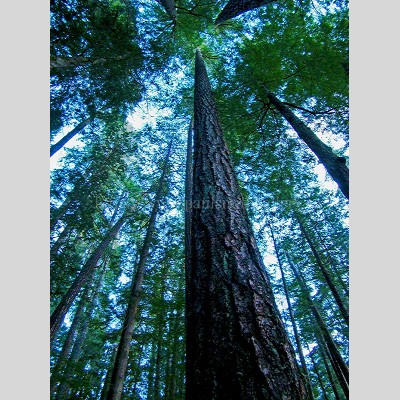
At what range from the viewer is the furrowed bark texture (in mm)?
1021

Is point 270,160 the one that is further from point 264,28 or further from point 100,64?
point 100,64

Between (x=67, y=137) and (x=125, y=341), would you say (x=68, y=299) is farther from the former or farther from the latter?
(x=67, y=137)

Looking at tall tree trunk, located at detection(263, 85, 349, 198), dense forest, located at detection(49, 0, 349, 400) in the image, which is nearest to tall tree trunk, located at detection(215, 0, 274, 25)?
dense forest, located at detection(49, 0, 349, 400)

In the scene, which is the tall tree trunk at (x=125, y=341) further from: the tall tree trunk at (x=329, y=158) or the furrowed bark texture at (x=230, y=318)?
the tall tree trunk at (x=329, y=158)

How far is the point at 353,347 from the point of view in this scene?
172 cm

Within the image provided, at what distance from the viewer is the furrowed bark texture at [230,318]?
102 cm

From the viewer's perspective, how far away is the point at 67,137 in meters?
9.22

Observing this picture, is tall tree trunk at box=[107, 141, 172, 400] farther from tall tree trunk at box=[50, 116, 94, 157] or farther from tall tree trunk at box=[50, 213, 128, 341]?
tall tree trunk at box=[50, 116, 94, 157]

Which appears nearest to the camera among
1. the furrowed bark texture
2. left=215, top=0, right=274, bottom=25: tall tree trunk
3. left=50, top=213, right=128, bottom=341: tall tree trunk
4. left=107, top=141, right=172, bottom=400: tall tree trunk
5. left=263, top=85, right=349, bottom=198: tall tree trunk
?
the furrowed bark texture

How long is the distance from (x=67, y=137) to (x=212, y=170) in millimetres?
8706

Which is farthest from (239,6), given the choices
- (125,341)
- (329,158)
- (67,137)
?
(125,341)

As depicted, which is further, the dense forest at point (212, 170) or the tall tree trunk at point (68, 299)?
the tall tree trunk at point (68, 299)

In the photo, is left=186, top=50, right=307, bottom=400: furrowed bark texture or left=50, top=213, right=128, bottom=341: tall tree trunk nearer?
left=186, top=50, right=307, bottom=400: furrowed bark texture

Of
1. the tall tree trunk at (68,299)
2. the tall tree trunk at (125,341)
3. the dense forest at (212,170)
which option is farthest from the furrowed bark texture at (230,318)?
the tall tree trunk at (68,299)
